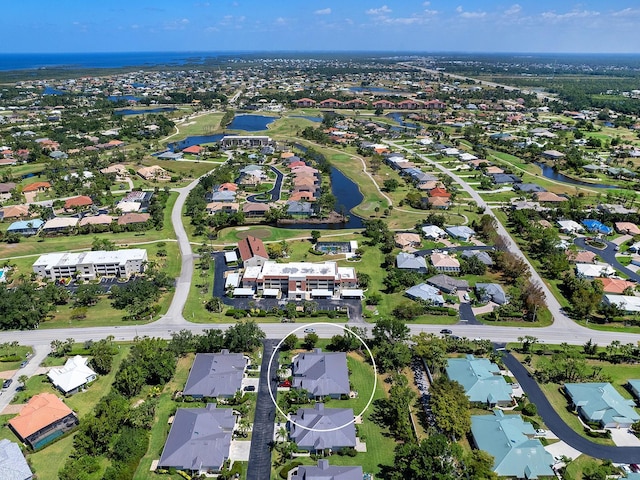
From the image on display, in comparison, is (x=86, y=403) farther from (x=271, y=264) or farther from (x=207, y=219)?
(x=207, y=219)

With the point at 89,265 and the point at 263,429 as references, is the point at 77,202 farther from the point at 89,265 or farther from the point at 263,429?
the point at 263,429

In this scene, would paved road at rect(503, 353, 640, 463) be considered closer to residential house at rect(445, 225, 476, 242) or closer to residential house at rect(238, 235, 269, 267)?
residential house at rect(445, 225, 476, 242)

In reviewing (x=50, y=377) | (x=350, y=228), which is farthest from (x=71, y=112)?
(x=50, y=377)

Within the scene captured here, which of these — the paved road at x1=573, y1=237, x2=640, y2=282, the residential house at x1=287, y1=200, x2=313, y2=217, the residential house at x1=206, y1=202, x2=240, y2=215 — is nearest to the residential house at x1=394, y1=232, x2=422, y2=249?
the residential house at x1=287, y1=200, x2=313, y2=217

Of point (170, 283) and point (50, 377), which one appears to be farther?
point (170, 283)

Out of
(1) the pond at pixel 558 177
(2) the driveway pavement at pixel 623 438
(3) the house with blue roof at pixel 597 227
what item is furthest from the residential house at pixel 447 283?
(1) the pond at pixel 558 177
